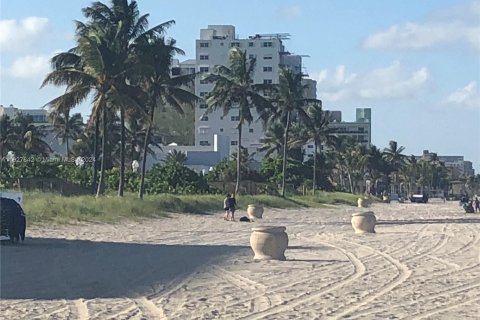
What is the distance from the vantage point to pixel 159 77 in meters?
44.7

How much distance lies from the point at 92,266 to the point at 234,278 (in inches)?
136

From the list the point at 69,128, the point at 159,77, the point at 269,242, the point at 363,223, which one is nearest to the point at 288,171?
the point at 69,128

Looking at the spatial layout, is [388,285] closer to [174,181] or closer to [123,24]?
[123,24]

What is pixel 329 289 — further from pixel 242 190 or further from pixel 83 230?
pixel 242 190

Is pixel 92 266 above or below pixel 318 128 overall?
below

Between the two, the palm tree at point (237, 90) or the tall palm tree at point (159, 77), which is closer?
the tall palm tree at point (159, 77)

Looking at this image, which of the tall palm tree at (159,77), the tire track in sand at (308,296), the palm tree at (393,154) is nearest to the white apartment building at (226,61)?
the palm tree at (393,154)

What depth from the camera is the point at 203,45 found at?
4931 inches

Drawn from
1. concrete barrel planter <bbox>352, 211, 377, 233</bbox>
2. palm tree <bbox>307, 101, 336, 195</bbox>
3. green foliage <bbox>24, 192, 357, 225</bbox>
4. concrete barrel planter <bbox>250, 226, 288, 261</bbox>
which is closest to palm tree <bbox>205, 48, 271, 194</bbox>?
green foliage <bbox>24, 192, 357, 225</bbox>

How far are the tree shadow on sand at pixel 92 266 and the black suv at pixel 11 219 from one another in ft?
1.34

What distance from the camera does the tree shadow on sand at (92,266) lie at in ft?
42.5

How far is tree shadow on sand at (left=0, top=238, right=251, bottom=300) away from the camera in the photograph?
12961 mm

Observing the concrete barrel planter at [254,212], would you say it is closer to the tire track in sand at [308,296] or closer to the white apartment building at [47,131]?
the tire track in sand at [308,296]

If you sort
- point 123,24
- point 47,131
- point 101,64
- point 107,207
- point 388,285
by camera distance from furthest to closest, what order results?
point 47,131, point 123,24, point 101,64, point 107,207, point 388,285
